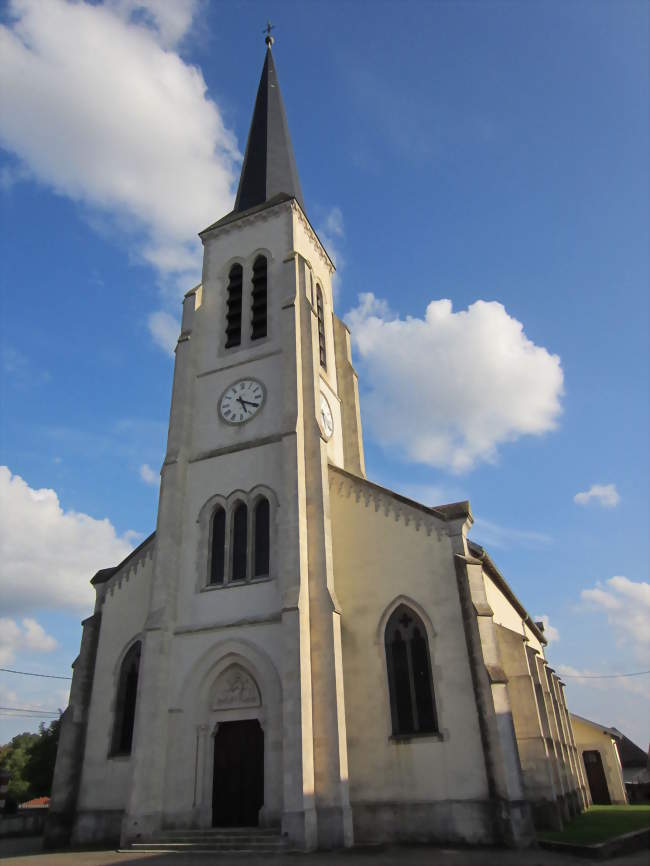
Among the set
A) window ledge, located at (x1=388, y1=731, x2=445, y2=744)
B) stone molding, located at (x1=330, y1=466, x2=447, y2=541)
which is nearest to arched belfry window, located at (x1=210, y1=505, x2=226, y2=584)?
stone molding, located at (x1=330, y1=466, x2=447, y2=541)

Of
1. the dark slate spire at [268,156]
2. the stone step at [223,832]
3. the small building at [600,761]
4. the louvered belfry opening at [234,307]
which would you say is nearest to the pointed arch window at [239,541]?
the stone step at [223,832]

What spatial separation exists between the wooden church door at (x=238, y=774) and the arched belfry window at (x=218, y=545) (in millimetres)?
4017

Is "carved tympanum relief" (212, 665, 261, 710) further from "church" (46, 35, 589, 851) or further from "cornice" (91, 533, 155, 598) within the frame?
"cornice" (91, 533, 155, 598)

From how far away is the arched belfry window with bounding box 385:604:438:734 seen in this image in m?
15.4

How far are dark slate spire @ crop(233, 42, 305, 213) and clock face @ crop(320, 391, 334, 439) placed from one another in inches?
354

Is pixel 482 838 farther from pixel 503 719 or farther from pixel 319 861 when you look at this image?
pixel 319 861

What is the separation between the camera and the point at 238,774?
50.7 ft

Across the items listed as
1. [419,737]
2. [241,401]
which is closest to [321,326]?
[241,401]

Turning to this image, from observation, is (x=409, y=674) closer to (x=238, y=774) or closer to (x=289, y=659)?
(x=289, y=659)

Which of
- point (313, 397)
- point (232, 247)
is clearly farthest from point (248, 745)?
point (232, 247)

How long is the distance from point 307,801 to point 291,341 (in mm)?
12883

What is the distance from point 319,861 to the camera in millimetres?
11641

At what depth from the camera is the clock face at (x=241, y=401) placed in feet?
66.4

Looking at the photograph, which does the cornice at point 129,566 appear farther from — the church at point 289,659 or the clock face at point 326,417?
the clock face at point 326,417
